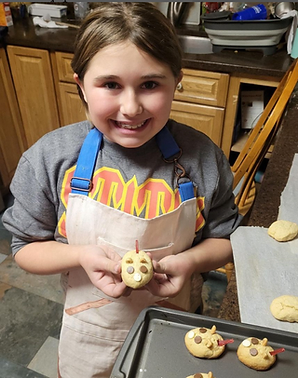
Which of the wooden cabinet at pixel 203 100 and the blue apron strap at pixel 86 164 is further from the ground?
the blue apron strap at pixel 86 164

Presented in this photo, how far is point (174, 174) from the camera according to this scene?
67cm

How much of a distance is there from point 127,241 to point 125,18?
387 millimetres

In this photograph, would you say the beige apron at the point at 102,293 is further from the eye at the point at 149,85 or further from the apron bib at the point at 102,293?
the eye at the point at 149,85

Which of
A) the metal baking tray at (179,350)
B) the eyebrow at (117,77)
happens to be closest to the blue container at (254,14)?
the eyebrow at (117,77)

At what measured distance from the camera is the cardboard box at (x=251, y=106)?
172cm

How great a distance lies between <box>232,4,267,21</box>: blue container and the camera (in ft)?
5.25

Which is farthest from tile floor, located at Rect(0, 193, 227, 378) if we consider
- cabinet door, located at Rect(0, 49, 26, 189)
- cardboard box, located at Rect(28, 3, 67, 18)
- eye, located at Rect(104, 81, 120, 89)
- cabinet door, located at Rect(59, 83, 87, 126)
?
cardboard box, located at Rect(28, 3, 67, 18)

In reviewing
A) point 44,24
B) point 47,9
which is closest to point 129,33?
point 44,24

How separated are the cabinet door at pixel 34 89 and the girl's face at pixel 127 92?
54.2 inches

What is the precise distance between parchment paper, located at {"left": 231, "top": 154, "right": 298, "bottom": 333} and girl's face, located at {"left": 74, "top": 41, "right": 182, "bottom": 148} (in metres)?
0.26

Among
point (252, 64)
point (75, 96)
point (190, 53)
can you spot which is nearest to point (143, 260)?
point (252, 64)

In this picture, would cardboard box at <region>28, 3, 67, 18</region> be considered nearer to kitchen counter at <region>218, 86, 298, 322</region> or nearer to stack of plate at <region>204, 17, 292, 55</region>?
stack of plate at <region>204, 17, 292, 55</region>

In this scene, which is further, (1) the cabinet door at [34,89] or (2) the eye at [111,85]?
(1) the cabinet door at [34,89]

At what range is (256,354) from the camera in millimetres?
405
